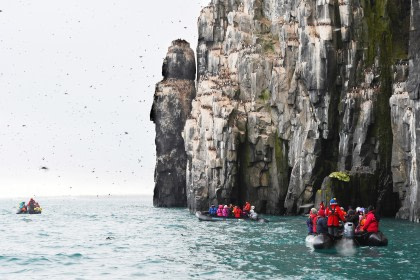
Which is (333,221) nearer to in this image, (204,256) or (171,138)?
(204,256)

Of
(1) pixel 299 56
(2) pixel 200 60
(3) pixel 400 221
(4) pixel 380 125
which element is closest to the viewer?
(3) pixel 400 221

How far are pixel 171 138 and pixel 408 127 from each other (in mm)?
61798

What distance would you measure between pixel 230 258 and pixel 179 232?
20325 mm

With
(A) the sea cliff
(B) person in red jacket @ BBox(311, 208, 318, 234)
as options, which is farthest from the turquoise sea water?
(A) the sea cliff

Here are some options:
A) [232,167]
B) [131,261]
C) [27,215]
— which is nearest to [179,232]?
[131,261]

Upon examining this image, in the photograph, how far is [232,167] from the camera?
270 ft

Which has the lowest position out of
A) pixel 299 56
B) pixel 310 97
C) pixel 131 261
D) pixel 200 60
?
pixel 131 261

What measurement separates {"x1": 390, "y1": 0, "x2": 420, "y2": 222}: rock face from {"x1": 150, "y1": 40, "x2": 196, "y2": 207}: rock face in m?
54.9

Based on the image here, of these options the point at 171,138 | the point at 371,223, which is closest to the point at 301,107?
the point at 371,223

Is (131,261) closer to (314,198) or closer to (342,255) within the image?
(342,255)

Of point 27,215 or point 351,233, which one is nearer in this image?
point 351,233

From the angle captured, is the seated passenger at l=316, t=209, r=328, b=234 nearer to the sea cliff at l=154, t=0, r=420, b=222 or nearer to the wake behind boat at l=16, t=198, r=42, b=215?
the sea cliff at l=154, t=0, r=420, b=222

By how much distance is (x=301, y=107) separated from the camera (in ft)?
257

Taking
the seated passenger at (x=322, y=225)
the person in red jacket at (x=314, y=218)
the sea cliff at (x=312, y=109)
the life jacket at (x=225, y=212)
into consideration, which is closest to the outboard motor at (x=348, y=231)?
the seated passenger at (x=322, y=225)
